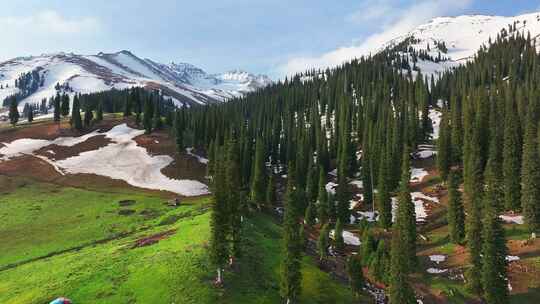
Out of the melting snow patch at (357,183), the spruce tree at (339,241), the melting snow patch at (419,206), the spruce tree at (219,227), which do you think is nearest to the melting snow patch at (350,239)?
the spruce tree at (339,241)

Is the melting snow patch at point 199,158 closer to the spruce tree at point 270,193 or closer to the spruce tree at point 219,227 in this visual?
the spruce tree at point 270,193

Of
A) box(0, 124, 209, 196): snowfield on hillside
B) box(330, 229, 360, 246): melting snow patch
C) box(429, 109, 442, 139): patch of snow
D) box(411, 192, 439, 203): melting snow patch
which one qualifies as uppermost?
box(429, 109, 442, 139): patch of snow

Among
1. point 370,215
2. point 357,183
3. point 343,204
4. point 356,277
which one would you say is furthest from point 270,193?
point 356,277

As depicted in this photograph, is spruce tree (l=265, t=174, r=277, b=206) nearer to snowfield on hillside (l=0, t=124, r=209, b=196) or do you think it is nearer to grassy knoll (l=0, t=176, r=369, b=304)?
grassy knoll (l=0, t=176, r=369, b=304)

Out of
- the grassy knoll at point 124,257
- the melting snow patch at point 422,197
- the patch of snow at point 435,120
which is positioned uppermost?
the patch of snow at point 435,120

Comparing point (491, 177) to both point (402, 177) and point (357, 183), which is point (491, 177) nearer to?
point (402, 177)

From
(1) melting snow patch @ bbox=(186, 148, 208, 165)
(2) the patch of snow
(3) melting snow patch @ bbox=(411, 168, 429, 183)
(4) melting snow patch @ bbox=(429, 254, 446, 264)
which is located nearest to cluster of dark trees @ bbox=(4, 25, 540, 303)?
(1) melting snow patch @ bbox=(186, 148, 208, 165)
